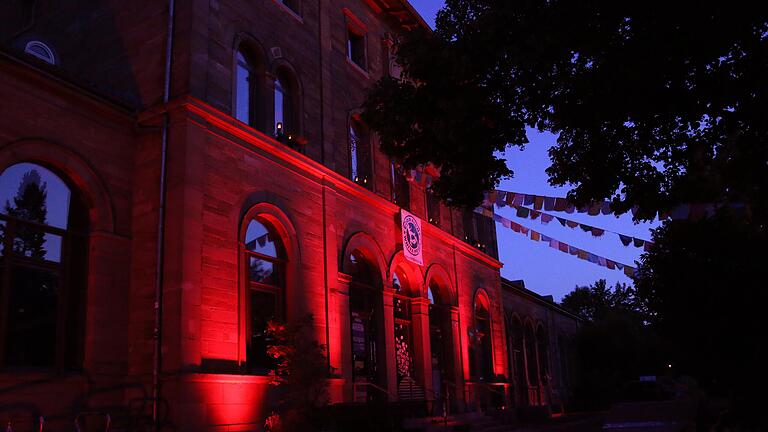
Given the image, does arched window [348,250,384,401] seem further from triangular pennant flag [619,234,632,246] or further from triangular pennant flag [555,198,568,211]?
triangular pennant flag [619,234,632,246]

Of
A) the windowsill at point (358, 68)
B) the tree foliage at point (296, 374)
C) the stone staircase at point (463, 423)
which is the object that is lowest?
the stone staircase at point (463, 423)

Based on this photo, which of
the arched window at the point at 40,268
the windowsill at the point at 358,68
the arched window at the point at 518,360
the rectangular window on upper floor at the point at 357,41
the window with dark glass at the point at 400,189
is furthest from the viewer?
the arched window at the point at 518,360

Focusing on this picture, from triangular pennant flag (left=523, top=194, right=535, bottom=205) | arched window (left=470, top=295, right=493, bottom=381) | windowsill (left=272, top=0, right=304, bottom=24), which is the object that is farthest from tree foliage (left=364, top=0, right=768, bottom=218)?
arched window (left=470, top=295, right=493, bottom=381)

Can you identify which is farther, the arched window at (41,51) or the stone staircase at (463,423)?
the stone staircase at (463,423)

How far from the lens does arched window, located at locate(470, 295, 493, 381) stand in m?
24.6

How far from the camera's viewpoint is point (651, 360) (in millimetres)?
42750

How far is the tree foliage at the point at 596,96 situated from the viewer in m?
8.77

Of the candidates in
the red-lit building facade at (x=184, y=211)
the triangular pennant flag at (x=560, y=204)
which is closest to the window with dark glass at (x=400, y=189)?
the red-lit building facade at (x=184, y=211)

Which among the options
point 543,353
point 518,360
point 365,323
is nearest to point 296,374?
point 365,323

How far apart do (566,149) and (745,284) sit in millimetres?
9524

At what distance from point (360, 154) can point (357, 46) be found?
381cm

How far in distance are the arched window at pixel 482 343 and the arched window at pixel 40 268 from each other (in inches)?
598

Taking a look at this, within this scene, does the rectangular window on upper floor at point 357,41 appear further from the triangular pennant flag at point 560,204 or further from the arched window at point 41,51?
the arched window at point 41,51

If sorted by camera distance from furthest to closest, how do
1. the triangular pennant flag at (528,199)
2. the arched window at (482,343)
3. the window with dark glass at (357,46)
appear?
1. the arched window at (482,343)
2. the window with dark glass at (357,46)
3. the triangular pennant flag at (528,199)
